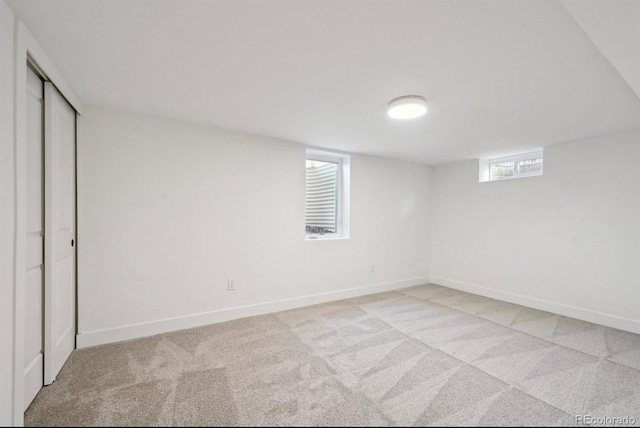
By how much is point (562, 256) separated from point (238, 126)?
4.12 m

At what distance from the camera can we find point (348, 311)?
3.17 m

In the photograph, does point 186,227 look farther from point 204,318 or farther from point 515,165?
point 515,165

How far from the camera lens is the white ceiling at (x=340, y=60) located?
3.98 ft

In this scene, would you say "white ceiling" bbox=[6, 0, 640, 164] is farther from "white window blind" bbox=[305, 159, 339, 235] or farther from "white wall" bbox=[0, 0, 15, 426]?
"white window blind" bbox=[305, 159, 339, 235]

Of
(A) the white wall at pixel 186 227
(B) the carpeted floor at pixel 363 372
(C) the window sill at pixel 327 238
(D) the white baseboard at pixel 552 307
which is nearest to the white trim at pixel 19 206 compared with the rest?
(B) the carpeted floor at pixel 363 372

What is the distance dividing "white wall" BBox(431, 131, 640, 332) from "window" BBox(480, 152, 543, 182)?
4.3 inches

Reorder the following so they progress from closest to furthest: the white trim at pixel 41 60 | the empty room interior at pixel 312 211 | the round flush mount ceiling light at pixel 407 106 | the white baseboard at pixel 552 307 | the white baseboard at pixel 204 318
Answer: the empty room interior at pixel 312 211 → the white trim at pixel 41 60 → the round flush mount ceiling light at pixel 407 106 → the white baseboard at pixel 204 318 → the white baseboard at pixel 552 307

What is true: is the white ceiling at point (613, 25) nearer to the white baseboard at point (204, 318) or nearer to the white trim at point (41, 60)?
the white trim at point (41, 60)

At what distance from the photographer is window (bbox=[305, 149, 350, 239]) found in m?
3.71

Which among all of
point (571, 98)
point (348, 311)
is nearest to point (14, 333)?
point (348, 311)

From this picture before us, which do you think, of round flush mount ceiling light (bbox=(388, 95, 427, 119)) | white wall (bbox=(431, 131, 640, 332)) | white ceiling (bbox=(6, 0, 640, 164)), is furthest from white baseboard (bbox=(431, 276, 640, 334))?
round flush mount ceiling light (bbox=(388, 95, 427, 119))

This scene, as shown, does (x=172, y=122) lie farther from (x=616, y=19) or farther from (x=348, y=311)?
(x=616, y=19)

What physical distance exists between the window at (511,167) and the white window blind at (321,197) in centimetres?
231

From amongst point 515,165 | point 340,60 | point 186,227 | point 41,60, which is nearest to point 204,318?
point 186,227
